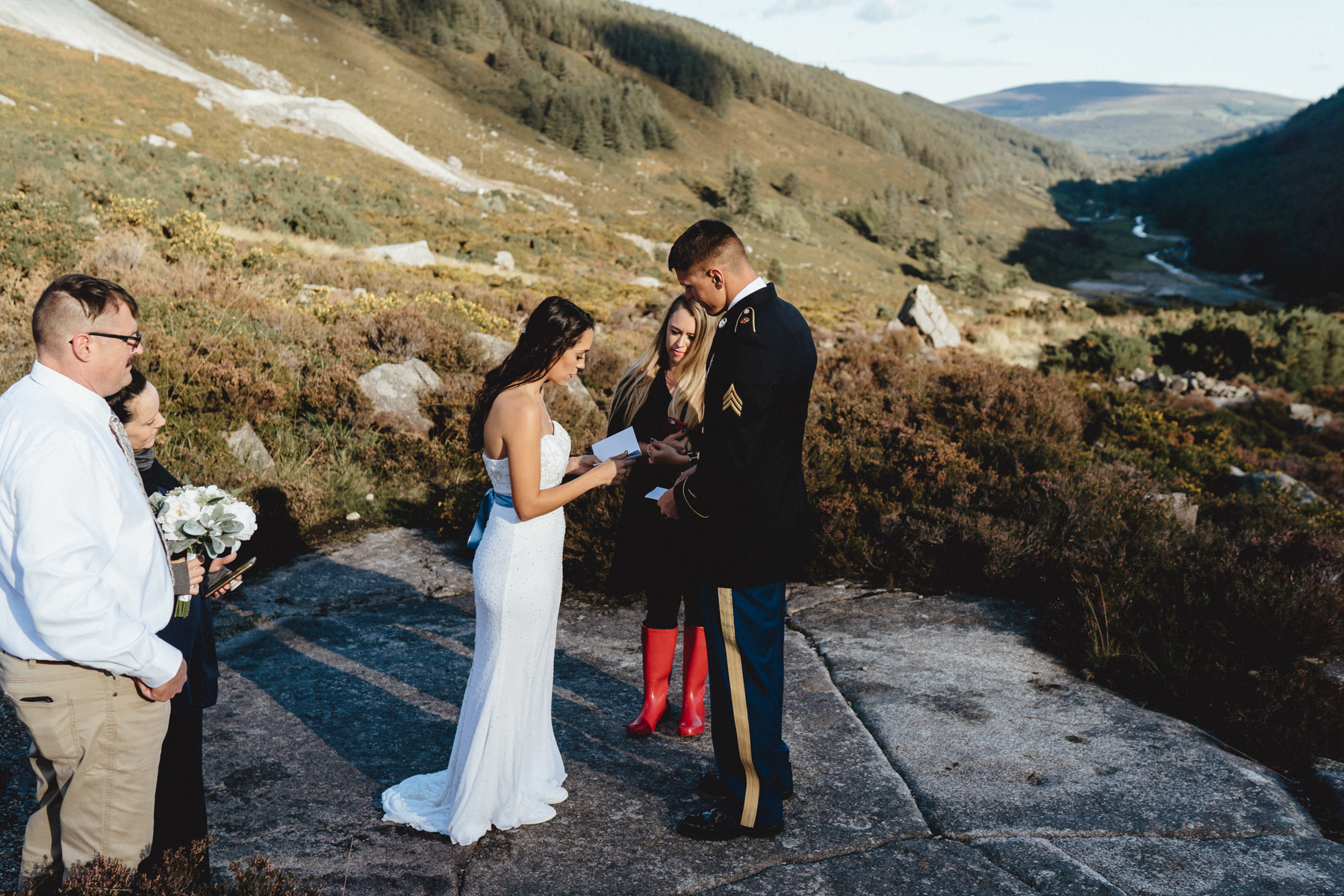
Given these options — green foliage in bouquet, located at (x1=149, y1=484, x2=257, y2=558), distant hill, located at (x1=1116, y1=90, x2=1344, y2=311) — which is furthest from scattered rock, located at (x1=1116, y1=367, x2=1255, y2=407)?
distant hill, located at (x1=1116, y1=90, x2=1344, y2=311)

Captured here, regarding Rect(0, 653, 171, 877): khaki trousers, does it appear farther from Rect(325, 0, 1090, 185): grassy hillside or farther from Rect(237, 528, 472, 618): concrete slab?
Rect(325, 0, 1090, 185): grassy hillside

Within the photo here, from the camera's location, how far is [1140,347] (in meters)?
18.2

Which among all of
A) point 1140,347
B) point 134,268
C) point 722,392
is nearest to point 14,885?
point 722,392

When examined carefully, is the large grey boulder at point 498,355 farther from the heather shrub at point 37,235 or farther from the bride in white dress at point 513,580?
the bride in white dress at point 513,580

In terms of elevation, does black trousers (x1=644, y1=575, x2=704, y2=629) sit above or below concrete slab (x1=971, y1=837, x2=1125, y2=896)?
above

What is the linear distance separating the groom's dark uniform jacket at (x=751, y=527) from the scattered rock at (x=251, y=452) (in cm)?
526

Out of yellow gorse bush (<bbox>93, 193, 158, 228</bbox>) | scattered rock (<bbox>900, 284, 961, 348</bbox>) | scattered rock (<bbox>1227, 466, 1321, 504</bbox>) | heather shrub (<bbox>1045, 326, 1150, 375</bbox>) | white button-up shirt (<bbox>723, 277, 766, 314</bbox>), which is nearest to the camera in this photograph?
white button-up shirt (<bbox>723, 277, 766, 314</bbox>)

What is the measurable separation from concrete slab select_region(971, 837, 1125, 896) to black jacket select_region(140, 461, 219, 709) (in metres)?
2.68

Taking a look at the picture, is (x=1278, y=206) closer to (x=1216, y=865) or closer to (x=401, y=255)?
(x=401, y=255)

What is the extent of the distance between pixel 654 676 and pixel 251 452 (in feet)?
16.1

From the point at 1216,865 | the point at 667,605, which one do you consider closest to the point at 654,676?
the point at 667,605

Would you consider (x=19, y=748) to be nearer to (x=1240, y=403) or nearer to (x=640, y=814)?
(x=640, y=814)

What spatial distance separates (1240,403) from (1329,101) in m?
132

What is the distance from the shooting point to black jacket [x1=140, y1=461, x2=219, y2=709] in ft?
7.80
